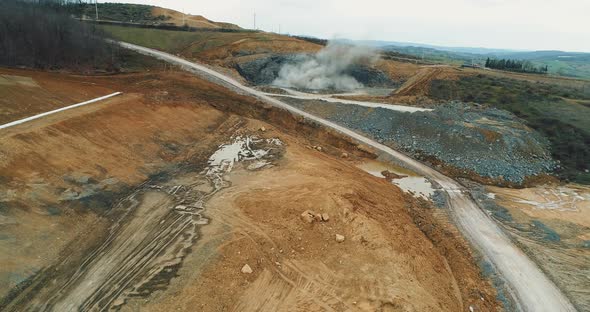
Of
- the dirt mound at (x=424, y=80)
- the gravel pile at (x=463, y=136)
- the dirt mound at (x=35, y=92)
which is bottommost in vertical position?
the gravel pile at (x=463, y=136)

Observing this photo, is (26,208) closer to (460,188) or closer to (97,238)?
(97,238)

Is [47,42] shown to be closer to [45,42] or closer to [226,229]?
[45,42]

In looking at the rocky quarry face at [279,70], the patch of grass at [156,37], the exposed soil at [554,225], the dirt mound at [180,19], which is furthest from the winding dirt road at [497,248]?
the dirt mound at [180,19]

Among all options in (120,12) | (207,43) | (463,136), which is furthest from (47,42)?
(120,12)

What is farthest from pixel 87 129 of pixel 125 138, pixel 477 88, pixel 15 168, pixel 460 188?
pixel 477 88

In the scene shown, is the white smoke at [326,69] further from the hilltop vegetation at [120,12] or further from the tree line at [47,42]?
the hilltop vegetation at [120,12]

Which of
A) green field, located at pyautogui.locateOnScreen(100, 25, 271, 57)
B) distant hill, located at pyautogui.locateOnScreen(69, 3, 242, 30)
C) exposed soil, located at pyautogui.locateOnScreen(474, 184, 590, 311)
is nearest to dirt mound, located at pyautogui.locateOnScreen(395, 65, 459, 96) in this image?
exposed soil, located at pyautogui.locateOnScreen(474, 184, 590, 311)
